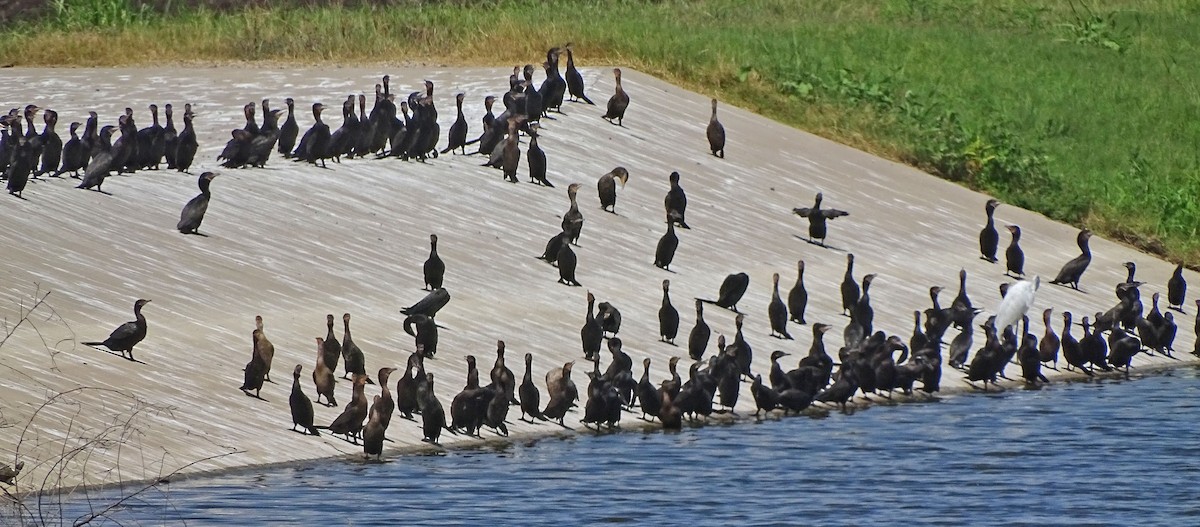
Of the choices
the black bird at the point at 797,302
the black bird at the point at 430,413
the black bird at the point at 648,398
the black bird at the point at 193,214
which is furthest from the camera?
the black bird at the point at 797,302

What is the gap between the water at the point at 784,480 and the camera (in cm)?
1360

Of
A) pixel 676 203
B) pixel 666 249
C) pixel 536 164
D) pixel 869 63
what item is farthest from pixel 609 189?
pixel 869 63

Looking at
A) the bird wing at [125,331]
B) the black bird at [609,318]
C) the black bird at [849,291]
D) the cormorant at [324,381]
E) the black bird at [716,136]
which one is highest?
the black bird at [716,136]

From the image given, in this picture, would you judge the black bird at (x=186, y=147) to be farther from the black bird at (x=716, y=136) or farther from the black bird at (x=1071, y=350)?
the black bird at (x=1071, y=350)

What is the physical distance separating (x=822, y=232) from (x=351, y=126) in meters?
5.81

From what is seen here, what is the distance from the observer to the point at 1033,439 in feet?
57.4

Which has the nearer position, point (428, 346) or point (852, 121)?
point (428, 346)

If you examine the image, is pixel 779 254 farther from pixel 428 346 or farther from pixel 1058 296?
pixel 428 346

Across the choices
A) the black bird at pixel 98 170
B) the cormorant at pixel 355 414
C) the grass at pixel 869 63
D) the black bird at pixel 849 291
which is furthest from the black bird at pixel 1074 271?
the cormorant at pixel 355 414

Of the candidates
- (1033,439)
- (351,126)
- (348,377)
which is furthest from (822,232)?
(348,377)

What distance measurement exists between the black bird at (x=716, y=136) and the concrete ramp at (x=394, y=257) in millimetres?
264

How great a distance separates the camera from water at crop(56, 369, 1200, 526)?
13602 millimetres

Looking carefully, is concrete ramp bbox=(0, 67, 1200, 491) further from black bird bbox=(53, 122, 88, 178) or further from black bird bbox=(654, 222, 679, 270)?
black bird bbox=(53, 122, 88, 178)

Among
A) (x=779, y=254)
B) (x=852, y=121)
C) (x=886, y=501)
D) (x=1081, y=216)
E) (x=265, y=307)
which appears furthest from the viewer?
(x=852, y=121)
